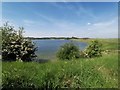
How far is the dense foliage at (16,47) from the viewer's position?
9.33 meters

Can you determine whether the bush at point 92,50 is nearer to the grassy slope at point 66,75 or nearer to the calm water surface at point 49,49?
the calm water surface at point 49,49

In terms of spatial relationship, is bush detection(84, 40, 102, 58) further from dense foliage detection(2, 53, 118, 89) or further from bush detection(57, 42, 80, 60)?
dense foliage detection(2, 53, 118, 89)

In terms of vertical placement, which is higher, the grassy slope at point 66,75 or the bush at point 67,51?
the bush at point 67,51

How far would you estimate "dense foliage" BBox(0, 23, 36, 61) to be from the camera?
9.33 m

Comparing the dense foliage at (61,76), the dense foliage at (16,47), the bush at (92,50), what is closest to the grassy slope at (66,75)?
the dense foliage at (61,76)

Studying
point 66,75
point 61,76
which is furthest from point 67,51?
point 61,76

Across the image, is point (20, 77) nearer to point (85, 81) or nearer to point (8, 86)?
point (8, 86)

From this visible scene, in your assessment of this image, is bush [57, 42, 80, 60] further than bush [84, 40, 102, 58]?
No

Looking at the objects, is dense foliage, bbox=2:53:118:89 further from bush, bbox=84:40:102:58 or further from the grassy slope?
bush, bbox=84:40:102:58

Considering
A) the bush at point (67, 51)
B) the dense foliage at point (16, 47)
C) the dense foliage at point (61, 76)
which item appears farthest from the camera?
the bush at point (67, 51)

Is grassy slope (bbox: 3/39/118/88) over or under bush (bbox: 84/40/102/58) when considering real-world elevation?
under

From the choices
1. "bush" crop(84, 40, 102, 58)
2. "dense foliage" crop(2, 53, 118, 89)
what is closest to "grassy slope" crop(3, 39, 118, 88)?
"dense foliage" crop(2, 53, 118, 89)

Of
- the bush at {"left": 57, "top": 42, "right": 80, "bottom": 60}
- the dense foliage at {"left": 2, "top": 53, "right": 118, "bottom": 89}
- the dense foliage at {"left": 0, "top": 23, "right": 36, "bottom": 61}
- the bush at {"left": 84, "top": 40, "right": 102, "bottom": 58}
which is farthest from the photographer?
the bush at {"left": 84, "top": 40, "right": 102, "bottom": 58}

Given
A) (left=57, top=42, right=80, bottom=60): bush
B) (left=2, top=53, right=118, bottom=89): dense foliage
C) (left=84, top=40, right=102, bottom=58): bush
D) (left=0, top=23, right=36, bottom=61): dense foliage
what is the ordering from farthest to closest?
(left=84, top=40, right=102, bottom=58): bush
(left=57, top=42, right=80, bottom=60): bush
(left=0, top=23, right=36, bottom=61): dense foliage
(left=2, top=53, right=118, bottom=89): dense foliage
